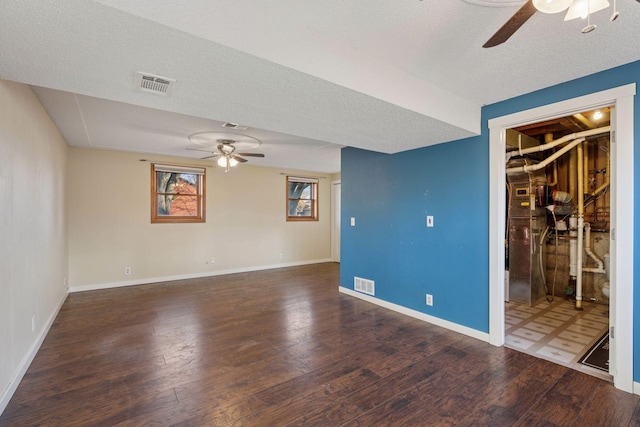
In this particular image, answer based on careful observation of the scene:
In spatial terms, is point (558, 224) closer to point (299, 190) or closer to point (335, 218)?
point (335, 218)

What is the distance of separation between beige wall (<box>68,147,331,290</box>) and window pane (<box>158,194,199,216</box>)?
0.24m

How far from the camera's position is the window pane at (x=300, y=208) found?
297 inches

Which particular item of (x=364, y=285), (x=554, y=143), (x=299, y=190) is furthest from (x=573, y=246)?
(x=299, y=190)

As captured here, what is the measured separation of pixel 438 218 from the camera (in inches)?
137

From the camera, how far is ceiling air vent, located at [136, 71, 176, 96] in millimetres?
1834

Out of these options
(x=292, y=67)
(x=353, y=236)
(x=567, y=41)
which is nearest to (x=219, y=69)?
(x=292, y=67)

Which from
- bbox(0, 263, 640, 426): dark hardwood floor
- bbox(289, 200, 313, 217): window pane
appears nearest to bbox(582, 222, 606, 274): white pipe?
bbox(0, 263, 640, 426): dark hardwood floor

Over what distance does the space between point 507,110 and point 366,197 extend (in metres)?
2.12

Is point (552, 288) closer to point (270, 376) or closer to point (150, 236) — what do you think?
point (270, 376)

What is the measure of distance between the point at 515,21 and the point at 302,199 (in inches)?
260

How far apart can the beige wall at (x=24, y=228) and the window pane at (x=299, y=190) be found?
4661 mm

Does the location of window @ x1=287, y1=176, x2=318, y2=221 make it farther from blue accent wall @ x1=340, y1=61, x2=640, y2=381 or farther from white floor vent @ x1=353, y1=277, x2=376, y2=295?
white floor vent @ x1=353, y1=277, x2=376, y2=295

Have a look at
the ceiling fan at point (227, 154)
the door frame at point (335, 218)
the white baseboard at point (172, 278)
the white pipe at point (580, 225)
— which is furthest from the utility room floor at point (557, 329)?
the white baseboard at point (172, 278)

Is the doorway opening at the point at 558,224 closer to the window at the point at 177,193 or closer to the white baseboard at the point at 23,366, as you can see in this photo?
the white baseboard at the point at 23,366
